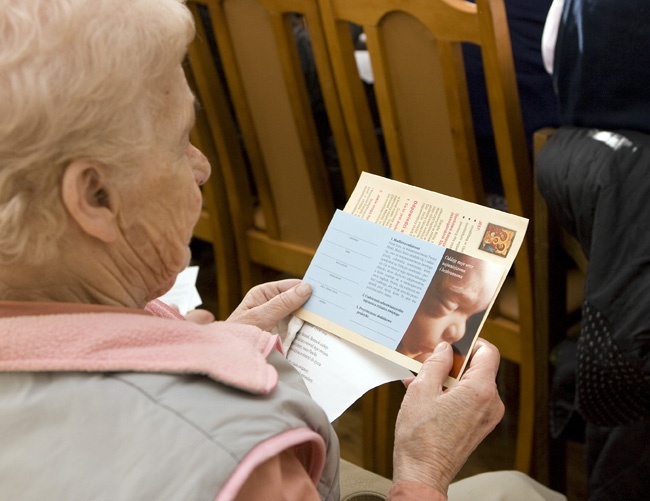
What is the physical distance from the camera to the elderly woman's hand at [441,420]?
79cm

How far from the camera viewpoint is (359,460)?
6.00 ft

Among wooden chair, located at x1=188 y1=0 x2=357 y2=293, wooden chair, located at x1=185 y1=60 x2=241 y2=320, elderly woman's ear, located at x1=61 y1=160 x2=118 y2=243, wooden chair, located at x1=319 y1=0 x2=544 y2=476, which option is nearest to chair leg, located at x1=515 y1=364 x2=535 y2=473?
wooden chair, located at x1=319 y1=0 x2=544 y2=476

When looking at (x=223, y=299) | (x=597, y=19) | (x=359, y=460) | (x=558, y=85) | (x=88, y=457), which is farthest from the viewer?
(x=223, y=299)

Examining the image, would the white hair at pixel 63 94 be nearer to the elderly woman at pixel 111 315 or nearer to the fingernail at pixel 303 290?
the elderly woman at pixel 111 315

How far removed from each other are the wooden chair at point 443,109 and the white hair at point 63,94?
0.73 meters

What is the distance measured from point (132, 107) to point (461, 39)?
2.54 feet

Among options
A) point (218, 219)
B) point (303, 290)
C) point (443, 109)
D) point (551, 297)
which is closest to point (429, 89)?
point (443, 109)

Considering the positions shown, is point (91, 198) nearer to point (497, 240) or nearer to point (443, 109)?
point (497, 240)

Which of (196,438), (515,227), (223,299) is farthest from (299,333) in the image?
(223,299)

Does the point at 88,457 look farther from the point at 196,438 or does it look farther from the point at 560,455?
the point at 560,455

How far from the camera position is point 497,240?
0.88 m

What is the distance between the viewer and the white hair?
23.7 inches

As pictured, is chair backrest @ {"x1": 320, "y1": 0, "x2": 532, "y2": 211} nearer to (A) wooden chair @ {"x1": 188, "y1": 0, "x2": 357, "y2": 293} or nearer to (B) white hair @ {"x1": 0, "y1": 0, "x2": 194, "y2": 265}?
(A) wooden chair @ {"x1": 188, "y1": 0, "x2": 357, "y2": 293}

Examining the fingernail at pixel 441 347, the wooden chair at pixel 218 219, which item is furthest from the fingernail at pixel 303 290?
the wooden chair at pixel 218 219
